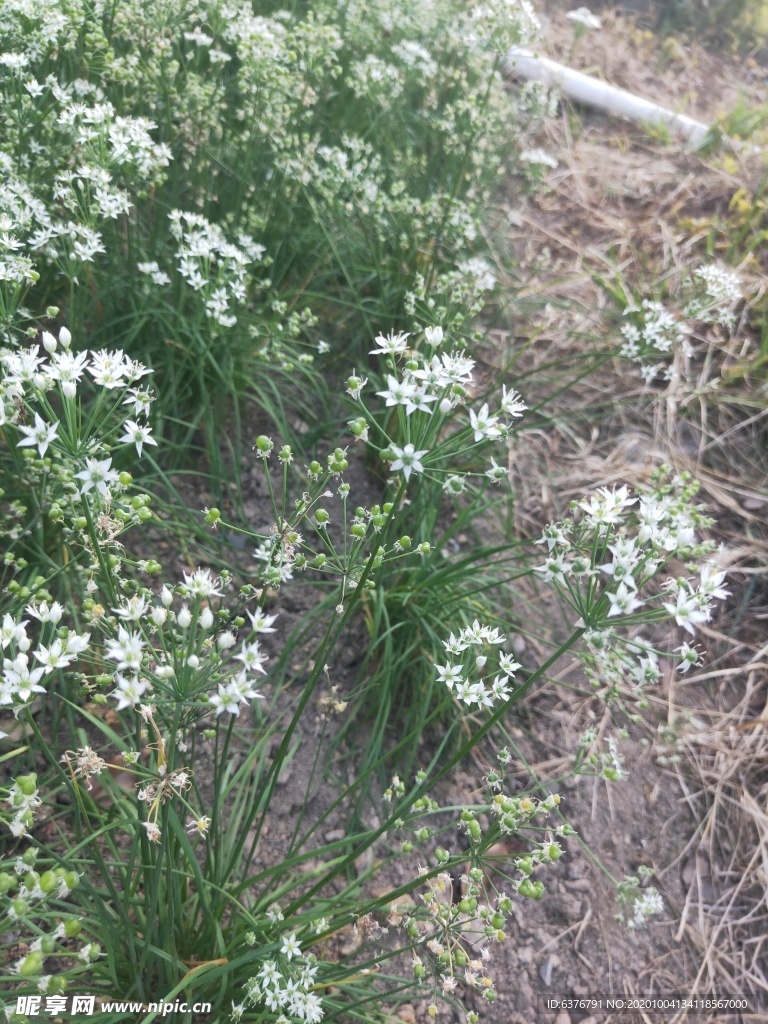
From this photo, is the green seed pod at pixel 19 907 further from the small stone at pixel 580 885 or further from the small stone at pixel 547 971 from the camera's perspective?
the small stone at pixel 580 885

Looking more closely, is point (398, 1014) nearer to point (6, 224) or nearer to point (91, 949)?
point (91, 949)

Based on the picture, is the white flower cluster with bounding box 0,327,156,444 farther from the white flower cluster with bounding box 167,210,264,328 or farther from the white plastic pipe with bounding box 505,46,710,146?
the white plastic pipe with bounding box 505,46,710,146

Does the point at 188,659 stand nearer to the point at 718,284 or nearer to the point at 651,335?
the point at 651,335

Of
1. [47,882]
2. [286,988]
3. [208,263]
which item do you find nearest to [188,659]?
[47,882]

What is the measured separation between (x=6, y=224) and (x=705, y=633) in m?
3.62

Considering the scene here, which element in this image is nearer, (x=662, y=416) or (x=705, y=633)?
(x=705, y=633)

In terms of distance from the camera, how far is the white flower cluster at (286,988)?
175 centimetres

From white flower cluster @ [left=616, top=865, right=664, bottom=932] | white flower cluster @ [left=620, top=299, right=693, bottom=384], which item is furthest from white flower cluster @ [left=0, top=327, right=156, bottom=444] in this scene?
white flower cluster @ [left=620, top=299, right=693, bottom=384]

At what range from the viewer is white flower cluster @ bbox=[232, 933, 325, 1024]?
1747 millimetres

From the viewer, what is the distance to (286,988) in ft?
→ 5.83

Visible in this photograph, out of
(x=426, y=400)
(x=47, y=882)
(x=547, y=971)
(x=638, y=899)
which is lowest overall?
(x=547, y=971)

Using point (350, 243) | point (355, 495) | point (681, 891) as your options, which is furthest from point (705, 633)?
point (350, 243)

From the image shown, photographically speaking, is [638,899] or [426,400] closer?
[426,400]

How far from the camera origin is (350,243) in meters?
3.91
